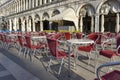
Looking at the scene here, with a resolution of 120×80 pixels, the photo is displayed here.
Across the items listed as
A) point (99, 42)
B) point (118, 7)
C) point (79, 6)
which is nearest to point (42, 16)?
point (79, 6)

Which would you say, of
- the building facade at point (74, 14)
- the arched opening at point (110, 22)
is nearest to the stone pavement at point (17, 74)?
the building facade at point (74, 14)

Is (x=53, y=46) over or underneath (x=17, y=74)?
over

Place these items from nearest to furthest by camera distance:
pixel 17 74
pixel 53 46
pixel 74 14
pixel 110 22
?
pixel 53 46 < pixel 17 74 < pixel 74 14 < pixel 110 22

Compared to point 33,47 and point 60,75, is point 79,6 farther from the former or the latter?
point 60,75

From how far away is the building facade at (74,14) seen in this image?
22.9 meters

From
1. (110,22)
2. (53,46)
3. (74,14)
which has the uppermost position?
(74,14)

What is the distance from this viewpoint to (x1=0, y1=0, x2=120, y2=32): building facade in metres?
22.9

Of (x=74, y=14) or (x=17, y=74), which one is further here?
(x=74, y=14)

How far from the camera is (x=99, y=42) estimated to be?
28.2ft

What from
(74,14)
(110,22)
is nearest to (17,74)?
(74,14)

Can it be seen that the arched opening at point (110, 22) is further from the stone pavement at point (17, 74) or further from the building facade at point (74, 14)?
the stone pavement at point (17, 74)

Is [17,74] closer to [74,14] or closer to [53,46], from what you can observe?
[53,46]

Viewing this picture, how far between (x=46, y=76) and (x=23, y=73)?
787 millimetres

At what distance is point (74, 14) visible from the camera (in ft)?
88.4
